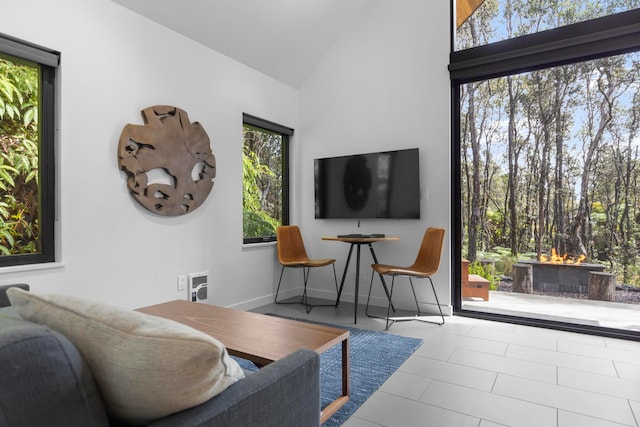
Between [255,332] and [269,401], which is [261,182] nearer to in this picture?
[255,332]

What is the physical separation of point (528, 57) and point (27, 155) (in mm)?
4049

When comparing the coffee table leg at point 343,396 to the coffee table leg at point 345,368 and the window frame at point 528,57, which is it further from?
the window frame at point 528,57

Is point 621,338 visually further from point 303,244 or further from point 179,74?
point 179,74

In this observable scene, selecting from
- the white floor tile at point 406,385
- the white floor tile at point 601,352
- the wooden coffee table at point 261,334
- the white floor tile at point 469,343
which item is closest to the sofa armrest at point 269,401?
the wooden coffee table at point 261,334

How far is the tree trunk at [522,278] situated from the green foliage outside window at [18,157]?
4131 millimetres

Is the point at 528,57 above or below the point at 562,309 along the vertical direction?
above

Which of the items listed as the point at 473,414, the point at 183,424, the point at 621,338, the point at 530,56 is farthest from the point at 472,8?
the point at 183,424

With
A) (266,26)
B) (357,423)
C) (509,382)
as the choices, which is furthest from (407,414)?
(266,26)

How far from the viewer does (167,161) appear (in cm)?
312

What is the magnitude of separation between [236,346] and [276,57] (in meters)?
3.37

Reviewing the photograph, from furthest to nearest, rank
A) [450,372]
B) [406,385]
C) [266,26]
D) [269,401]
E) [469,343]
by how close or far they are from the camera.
Result: [266,26]
[469,343]
[450,372]
[406,385]
[269,401]

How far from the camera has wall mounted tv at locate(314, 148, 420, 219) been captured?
387cm

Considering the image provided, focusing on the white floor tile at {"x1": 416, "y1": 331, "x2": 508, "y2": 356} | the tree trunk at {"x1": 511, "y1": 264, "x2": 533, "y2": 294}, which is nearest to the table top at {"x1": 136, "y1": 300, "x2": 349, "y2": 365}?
the white floor tile at {"x1": 416, "y1": 331, "x2": 508, "y2": 356}

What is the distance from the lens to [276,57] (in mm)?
4113
